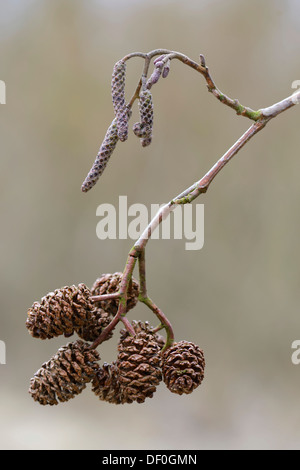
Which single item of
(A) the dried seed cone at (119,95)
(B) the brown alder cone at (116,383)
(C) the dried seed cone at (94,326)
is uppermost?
(A) the dried seed cone at (119,95)

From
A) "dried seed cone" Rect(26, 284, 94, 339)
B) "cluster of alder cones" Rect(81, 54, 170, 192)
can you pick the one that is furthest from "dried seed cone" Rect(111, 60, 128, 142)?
"dried seed cone" Rect(26, 284, 94, 339)

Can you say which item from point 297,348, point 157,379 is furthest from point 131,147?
point 157,379

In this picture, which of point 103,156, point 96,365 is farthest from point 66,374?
point 103,156

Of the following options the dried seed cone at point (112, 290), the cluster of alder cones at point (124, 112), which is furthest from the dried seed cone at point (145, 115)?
the dried seed cone at point (112, 290)

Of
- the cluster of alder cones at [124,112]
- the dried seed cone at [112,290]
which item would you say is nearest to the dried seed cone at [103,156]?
the cluster of alder cones at [124,112]

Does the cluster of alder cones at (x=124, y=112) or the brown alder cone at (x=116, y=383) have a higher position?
the cluster of alder cones at (x=124, y=112)

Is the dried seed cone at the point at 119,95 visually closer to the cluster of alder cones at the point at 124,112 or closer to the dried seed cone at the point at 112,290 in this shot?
the cluster of alder cones at the point at 124,112
